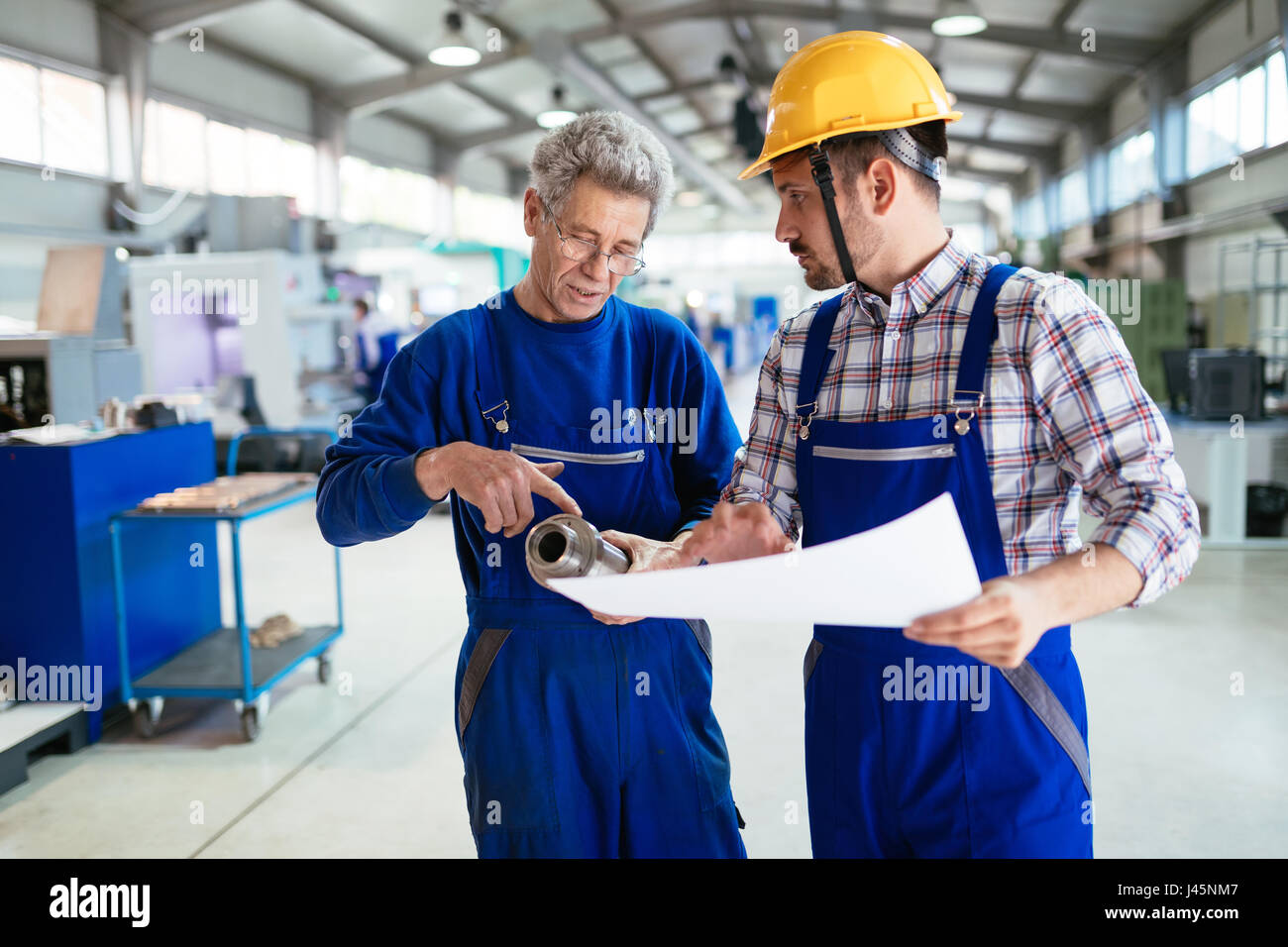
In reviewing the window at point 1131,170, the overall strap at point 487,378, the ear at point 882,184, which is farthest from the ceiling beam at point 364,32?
the ear at point 882,184

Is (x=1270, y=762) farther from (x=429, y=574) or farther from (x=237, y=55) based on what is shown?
(x=237, y=55)

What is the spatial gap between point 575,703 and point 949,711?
0.61 meters

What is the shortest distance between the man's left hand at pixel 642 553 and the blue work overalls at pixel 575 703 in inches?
5.9

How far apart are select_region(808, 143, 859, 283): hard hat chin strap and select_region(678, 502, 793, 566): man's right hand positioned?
0.38 meters

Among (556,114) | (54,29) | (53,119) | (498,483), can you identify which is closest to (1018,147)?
(556,114)

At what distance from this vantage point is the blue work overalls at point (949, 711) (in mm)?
1306

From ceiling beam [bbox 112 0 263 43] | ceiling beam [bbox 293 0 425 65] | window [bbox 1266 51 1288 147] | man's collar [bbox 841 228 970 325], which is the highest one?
ceiling beam [bbox 293 0 425 65]

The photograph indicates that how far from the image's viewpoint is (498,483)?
4.53ft

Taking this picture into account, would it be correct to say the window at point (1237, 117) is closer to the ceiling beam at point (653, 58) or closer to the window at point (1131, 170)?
the window at point (1131, 170)

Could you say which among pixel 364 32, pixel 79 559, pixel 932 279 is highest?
pixel 364 32

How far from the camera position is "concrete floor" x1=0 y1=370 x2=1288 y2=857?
10.6 feet

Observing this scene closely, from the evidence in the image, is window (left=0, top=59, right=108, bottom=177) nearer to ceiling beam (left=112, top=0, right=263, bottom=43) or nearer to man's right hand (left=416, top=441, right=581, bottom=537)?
ceiling beam (left=112, top=0, right=263, bottom=43)
